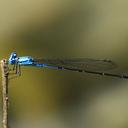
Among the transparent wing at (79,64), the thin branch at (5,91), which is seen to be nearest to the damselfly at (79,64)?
the transparent wing at (79,64)

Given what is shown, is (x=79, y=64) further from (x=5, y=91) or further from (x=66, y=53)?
(x=5, y=91)

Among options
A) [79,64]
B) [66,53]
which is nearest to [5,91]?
[79,64]

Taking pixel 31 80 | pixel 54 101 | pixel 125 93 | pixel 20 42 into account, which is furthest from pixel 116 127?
pixel 20 42

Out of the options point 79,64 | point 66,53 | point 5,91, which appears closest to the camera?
point 5,91

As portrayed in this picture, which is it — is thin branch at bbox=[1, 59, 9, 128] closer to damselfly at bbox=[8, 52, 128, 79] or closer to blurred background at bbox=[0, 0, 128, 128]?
damselfly at bbox=[8, 52, 128, 79]

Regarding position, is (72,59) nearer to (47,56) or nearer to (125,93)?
(47,56)

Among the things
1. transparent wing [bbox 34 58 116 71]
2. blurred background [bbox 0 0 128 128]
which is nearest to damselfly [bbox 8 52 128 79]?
transparent wing [bbox 34 58 116 71]
